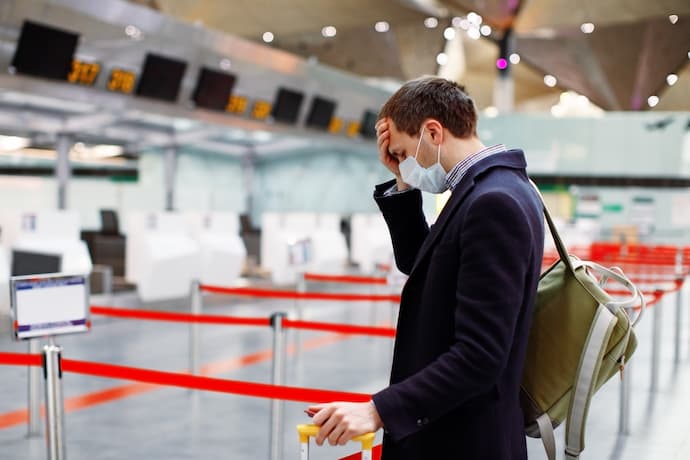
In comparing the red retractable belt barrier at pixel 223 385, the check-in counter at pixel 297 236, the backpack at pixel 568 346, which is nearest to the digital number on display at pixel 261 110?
the check-in counter at pixel 297 236

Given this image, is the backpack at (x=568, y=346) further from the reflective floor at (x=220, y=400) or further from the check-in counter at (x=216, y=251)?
the check-in counter at (x=216, y=251)

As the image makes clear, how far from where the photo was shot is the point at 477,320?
183 cm

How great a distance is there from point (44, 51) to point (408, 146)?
11948mm

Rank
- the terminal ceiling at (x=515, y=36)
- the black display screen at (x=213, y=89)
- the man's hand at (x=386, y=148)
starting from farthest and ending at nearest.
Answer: the terminal ceiling at (x=515, y=36)
the black display screen at (x=213, y=89)
the man's hand at (x=386, y=148)

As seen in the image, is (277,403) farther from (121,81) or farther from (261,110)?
(261,110)

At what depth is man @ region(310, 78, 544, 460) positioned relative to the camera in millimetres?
1830

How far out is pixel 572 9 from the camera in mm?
31203

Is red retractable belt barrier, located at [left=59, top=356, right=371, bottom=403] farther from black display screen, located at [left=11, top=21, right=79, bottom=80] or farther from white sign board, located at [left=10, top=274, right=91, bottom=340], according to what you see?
black display screen, located at [left=11, top=21, right=79, bottom=80]

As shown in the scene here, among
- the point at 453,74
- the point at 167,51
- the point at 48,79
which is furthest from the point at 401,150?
the point at 453,74

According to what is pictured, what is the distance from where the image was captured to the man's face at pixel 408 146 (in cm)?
205

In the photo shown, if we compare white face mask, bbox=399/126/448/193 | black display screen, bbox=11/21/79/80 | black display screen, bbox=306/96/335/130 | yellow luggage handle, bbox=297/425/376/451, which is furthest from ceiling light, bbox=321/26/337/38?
yellow luggage handle, bbox=297/425/376/451

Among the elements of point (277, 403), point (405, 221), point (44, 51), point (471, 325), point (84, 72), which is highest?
point (44, 51)

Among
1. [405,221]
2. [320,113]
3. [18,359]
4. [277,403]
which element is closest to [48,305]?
[18,359]

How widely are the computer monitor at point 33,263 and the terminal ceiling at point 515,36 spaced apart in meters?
16.3
